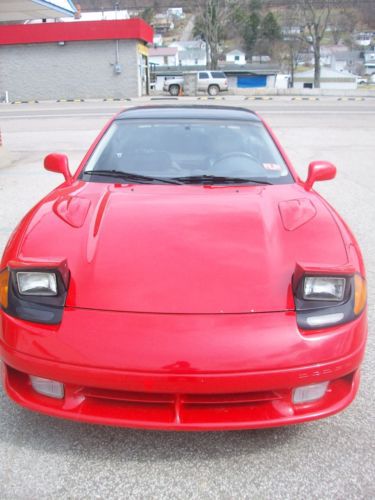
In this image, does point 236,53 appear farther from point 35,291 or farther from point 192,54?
point 35,291

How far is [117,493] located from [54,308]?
76 cm

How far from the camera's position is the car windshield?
309 cm

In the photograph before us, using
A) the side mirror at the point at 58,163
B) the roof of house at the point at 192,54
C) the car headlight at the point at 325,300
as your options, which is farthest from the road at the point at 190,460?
the roof of house at the point at 192,54

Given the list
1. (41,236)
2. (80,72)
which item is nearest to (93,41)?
(80,72)

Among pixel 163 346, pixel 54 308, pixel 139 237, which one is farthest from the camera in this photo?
pixel 139 237

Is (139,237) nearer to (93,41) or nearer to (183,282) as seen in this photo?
(183,282)

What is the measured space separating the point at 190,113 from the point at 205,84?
3212cm

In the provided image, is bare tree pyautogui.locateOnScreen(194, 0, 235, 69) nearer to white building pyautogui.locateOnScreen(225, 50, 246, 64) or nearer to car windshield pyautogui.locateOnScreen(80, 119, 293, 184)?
white building pyautogui.locateOnScreen(225, 50, 246, 64)

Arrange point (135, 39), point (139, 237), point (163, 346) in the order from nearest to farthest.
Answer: point (163, 346)
point (139, 237)
point (135, 39)

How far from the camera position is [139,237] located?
234cm

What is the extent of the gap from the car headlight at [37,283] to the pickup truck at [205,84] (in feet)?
109

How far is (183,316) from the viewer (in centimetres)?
195

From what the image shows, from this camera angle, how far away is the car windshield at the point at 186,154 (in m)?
3.09

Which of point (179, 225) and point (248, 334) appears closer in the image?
point (248, 334)
